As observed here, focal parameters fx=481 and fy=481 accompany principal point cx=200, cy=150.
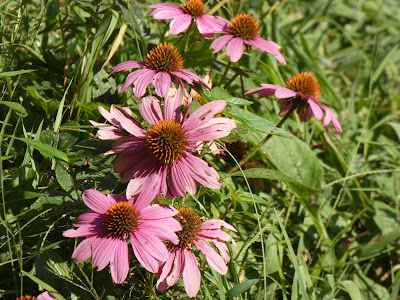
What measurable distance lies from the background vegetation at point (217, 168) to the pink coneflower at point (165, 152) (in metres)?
0.11

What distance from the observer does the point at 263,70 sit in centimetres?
218

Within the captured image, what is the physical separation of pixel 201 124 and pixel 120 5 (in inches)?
27.7

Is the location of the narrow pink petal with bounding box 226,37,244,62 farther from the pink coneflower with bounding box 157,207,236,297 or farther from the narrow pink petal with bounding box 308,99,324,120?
the pink coneflower with bounding box 157,207,236,297

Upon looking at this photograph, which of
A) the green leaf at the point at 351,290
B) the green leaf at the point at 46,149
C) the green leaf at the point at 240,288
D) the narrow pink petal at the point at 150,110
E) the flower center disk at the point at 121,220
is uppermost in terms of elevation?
the narrow pink petal at the point at 150,110

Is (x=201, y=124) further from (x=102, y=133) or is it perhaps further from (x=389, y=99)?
(x=389, y=99)

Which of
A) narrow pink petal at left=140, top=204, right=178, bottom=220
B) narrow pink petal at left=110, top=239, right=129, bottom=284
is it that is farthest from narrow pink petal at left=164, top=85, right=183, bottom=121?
narrow pink petal at left=110, top=239, right=129, bottom=284

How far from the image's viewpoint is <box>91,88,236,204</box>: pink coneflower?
3.67 ft

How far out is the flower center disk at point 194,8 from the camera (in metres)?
1.58

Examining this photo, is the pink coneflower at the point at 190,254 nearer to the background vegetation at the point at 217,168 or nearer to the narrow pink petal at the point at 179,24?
the background vegetation at the point at 217,168

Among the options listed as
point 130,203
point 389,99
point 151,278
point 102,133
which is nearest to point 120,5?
point 102,133

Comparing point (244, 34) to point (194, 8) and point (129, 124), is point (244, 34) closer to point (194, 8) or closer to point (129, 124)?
point (194, 8)

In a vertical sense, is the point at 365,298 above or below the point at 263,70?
below

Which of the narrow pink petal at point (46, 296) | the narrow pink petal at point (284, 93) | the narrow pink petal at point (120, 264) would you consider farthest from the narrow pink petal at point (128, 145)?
the narrow pink petal at point (284, 93)

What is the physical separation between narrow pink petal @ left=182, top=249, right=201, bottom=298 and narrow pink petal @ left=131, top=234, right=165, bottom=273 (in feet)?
0.33
